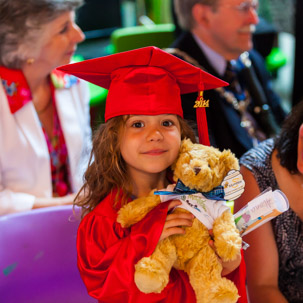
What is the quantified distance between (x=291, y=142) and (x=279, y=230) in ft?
0.82

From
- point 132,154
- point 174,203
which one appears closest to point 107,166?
point 132,154

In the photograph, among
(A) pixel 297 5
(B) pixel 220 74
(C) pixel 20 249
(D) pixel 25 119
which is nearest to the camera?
(C) pixel 20 249

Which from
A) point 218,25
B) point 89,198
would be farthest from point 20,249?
point 218,25

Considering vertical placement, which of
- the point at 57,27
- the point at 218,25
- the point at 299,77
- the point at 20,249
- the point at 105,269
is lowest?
the point at 299,77

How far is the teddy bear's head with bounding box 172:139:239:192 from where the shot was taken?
902 millimetres

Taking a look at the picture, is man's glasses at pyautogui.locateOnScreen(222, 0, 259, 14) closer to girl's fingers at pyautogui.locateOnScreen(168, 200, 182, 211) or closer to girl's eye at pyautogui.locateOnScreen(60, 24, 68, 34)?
girl's eye at pyautogui.locateOnScreen(60, 24, 68, 34)

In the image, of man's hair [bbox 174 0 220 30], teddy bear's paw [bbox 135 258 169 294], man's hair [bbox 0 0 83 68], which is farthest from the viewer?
man's hair [bbox 174 0 220 30]

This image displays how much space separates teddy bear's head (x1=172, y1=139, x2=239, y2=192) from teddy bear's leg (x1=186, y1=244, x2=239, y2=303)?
14cm

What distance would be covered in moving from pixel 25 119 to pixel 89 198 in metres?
0.74

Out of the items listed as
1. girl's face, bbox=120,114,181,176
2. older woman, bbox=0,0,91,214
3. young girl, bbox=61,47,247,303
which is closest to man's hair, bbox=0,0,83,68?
older woman, bbox=0,0,91,214

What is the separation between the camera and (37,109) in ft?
6.12

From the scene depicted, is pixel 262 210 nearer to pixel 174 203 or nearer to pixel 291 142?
pixel 174 203

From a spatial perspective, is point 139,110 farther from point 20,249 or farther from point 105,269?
point 20,249

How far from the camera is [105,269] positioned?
102 cm
